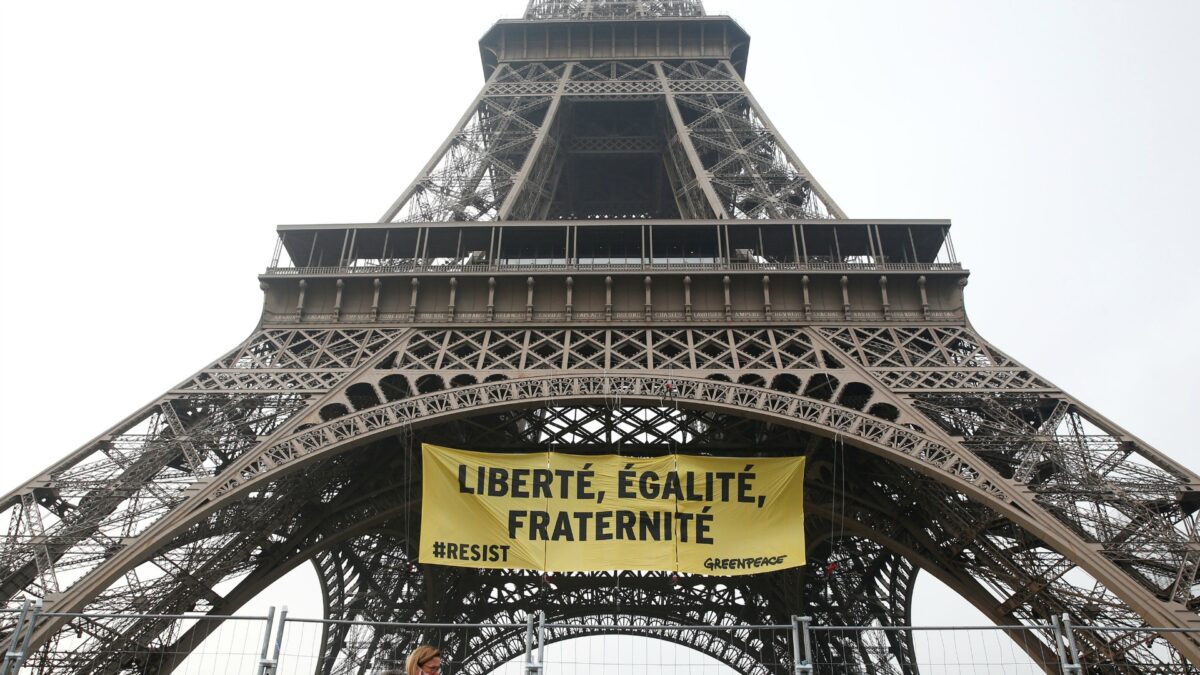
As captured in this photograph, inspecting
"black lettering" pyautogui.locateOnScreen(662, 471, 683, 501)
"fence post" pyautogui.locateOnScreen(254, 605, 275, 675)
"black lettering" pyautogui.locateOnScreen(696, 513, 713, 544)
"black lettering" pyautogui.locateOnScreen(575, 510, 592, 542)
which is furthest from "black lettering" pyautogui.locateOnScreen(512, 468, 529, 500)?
"fence post" pyautogui.locateOnScreen(254, 605, 275, 675)

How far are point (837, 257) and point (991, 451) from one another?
640 centimetres

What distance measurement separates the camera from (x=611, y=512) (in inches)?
624

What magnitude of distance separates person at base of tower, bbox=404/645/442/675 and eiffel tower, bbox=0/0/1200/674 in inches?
409

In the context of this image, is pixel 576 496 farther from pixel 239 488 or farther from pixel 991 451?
pixel 991 451

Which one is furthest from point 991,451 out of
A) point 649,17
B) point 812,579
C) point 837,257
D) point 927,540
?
point 649,17

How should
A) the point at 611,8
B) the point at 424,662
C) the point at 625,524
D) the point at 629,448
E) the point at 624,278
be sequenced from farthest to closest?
the point at 611,8 → the point at 629,448 → the point at 624,278 → the point at 625,524 → the point at 424,662

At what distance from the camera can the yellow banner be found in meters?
15.5

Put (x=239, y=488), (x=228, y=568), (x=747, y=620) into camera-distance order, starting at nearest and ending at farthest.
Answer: (x=239, y=488) → (x=228, y=568) → (x=747, y=620)

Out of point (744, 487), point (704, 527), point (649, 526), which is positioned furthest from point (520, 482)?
point (744, 487)

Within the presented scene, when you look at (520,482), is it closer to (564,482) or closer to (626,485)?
(564,482)

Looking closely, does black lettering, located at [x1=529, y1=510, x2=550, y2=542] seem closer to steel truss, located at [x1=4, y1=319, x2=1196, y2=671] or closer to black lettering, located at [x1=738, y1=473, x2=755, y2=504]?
steel truss, located at [x1=4, y1=319, x2=1196, y2=671]

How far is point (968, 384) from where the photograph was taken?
17.2 meters

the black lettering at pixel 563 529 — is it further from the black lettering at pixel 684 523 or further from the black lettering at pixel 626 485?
the black lettering at pixel 684 523

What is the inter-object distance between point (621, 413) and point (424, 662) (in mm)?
16318
